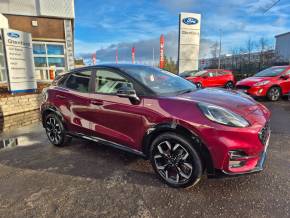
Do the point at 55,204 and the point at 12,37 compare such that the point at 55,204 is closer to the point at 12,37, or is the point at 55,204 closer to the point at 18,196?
the point at 18,196

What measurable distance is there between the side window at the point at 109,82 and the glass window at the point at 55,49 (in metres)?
13.9

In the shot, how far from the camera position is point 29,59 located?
9039 millimetres

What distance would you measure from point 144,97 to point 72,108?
158 cm

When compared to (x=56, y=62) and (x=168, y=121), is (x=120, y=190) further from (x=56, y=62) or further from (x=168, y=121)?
(x=56, y=62)

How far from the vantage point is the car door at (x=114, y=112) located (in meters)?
Answer: 2.79

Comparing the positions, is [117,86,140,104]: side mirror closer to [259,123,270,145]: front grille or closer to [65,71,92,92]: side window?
[65,71,92,92]: side window

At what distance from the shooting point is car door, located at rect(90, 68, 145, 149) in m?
2.79

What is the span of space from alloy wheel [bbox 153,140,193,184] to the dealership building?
1424 centimetres

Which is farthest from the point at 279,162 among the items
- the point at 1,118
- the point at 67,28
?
the point at 67,28

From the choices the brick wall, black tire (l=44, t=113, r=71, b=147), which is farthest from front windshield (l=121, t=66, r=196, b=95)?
the brick wall

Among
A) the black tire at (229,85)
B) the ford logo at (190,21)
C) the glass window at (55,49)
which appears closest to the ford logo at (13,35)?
the glass window at (55,49)

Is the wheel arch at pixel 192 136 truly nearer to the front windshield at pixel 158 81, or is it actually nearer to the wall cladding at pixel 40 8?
the front windshield at pixel 158 81

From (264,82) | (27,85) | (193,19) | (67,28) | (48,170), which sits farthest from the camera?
(193,19)

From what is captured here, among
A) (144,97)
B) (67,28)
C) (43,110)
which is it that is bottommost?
(43,110)
